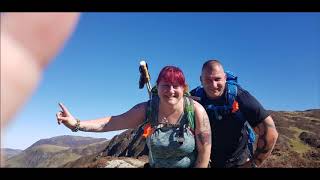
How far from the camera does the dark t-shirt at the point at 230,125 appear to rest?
432cm

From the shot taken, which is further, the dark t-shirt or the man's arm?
the man's arm

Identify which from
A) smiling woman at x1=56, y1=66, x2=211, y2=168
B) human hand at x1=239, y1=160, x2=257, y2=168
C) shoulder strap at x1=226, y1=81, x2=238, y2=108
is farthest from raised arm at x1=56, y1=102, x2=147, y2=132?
human hand at x1=239, y1=160, x2=257, y2=168

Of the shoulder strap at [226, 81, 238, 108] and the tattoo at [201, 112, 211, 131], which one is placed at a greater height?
the shoulder strap at [226, 81, 238, 108]

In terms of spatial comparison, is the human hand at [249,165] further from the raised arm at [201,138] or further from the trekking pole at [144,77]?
the trekking pole at [144,77]

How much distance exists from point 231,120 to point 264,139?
1.49 ft

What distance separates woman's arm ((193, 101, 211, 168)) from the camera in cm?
405

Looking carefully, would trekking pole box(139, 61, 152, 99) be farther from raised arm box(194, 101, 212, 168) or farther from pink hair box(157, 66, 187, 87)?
raised arm box(194, 101, 212, 168)

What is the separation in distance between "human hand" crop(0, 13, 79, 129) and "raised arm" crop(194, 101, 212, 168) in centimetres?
377

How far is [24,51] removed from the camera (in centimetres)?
29

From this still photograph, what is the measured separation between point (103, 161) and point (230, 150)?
220 inches

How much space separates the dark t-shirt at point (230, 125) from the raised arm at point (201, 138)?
231 millimetres

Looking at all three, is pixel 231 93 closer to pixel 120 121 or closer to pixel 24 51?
pixel 120 121
